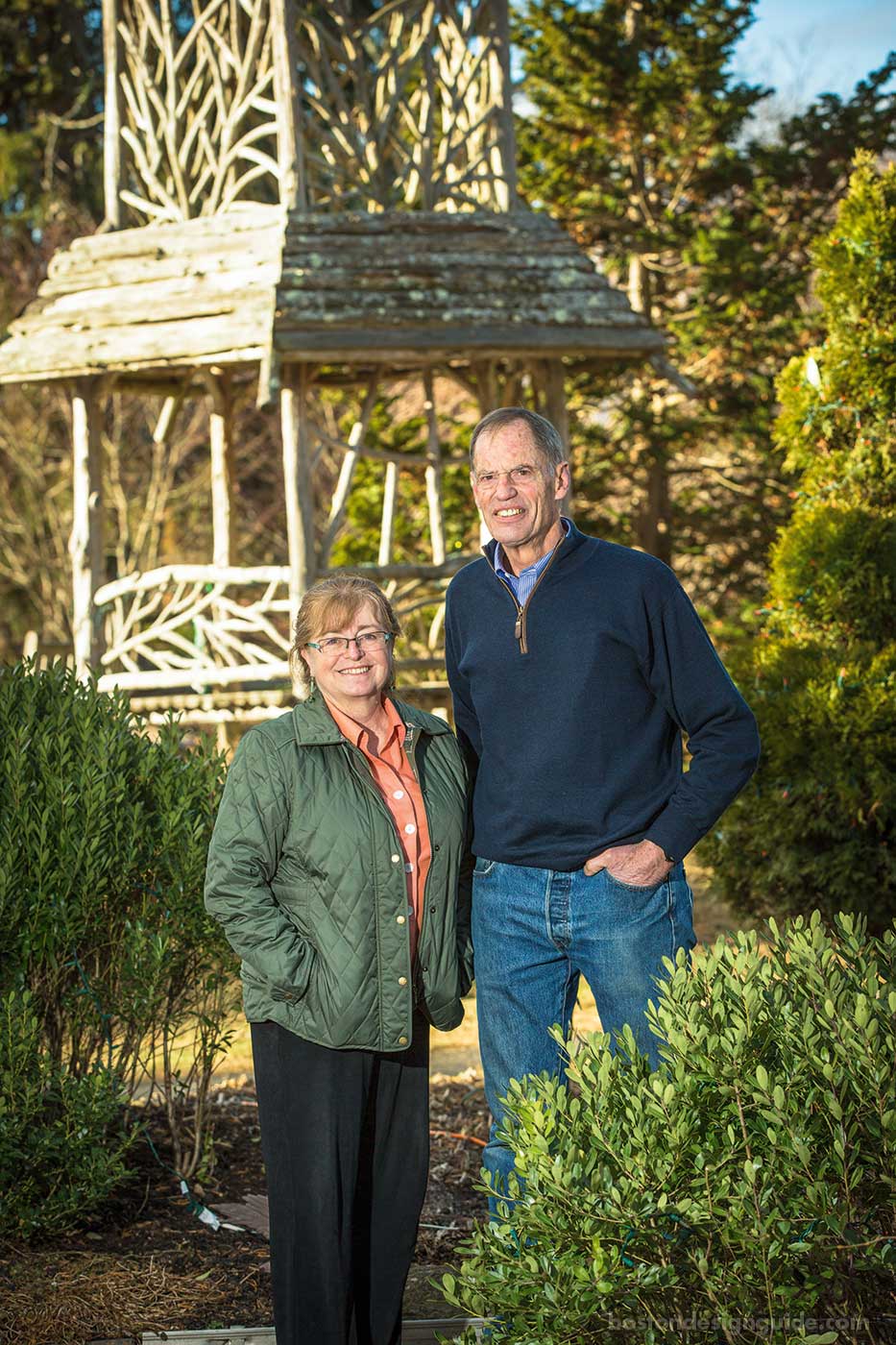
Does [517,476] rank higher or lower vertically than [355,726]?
higher

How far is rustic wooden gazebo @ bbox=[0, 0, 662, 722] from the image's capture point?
905 centimetres

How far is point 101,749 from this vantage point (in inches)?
158

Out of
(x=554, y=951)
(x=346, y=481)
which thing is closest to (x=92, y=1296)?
(x=554, y=951)

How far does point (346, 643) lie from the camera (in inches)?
118

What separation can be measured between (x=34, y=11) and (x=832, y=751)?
637 inches

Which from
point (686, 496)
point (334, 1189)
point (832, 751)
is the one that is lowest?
point (334, 1189)

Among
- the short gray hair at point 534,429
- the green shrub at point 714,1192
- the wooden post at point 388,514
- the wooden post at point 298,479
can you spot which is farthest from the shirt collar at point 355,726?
the wooden post at point 388,514

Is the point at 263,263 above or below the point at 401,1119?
above

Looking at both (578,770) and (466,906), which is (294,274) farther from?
(578,770)

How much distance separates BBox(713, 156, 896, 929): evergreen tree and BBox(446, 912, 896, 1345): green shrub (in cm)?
380

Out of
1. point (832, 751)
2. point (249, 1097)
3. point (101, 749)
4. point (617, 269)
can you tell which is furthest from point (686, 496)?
point (101, 749)

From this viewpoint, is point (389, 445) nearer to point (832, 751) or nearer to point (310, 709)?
point (832, 751)

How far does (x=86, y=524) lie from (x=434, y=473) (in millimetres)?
2957

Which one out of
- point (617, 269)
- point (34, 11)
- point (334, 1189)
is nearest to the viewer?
point (334, 1189)
